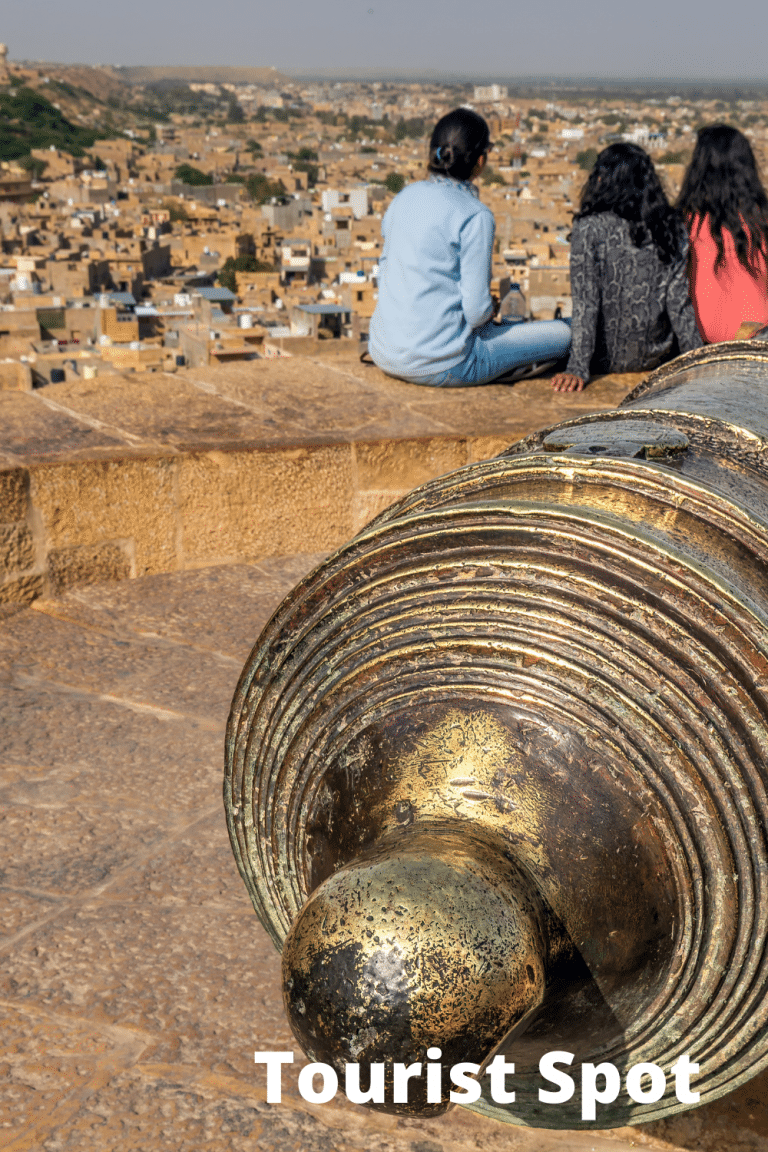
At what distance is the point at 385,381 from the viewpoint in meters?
3.55

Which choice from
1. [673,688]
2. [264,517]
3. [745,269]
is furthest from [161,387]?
[673,688]

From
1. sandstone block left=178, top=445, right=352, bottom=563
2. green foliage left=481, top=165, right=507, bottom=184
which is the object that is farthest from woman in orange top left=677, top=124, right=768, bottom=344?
green foliage left=481, top=165, right=507, bottom=184

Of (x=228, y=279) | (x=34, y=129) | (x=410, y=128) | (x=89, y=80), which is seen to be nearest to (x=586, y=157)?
(x=410, y=128)

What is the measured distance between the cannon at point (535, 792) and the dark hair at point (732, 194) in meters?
2.31

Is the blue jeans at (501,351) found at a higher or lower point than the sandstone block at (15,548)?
higher

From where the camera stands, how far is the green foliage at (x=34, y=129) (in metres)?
81.8

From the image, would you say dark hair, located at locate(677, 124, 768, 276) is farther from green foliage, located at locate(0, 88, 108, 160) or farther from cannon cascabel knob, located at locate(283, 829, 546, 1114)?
green foliage, located at locate(0, 88, 108, 160)

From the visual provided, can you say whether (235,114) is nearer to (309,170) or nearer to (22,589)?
(309,170)

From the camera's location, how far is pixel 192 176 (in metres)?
76.1

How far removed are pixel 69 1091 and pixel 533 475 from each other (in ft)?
2.82

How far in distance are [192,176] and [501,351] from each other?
77075mm

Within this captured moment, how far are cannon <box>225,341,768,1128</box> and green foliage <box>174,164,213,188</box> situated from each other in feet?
253

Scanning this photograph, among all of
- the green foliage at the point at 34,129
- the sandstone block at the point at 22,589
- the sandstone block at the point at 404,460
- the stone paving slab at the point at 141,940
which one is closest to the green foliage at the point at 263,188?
the green foliage at the point at 34,129

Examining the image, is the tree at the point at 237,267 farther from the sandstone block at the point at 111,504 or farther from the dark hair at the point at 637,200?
the sandstone block at the point at 111,504
